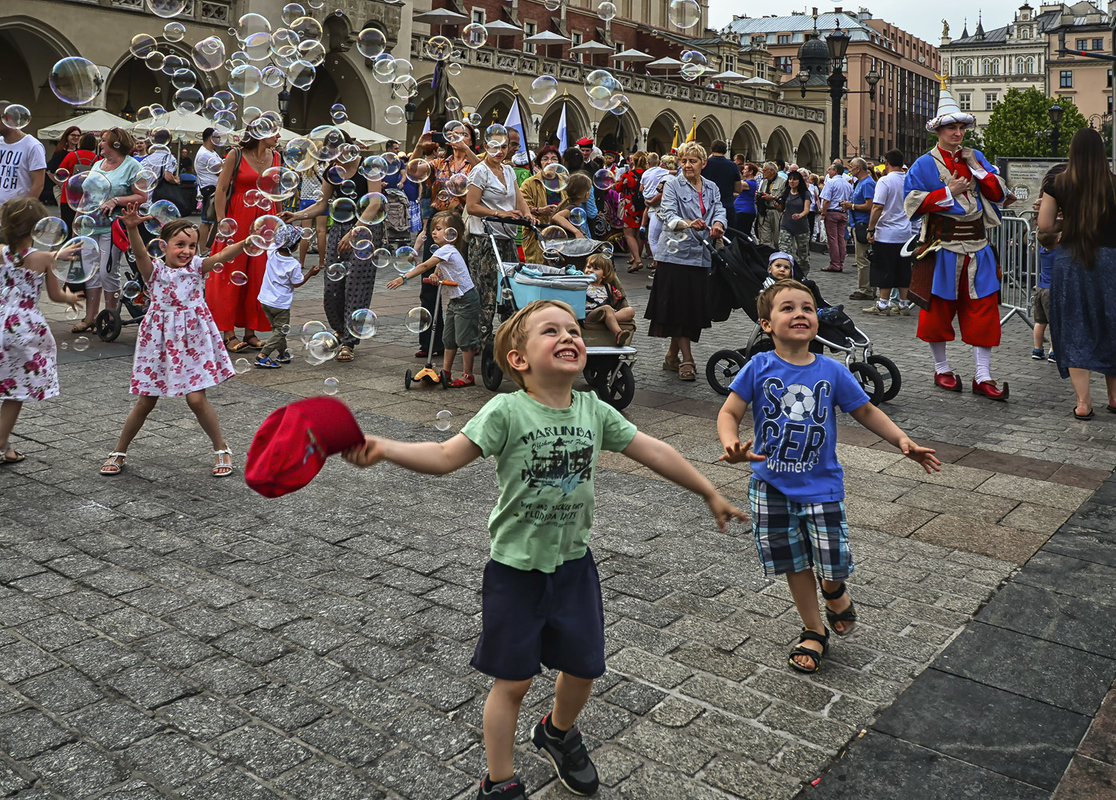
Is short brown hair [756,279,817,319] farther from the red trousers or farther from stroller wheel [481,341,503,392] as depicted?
the red trousers

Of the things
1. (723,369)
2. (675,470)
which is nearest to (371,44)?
(723,369)

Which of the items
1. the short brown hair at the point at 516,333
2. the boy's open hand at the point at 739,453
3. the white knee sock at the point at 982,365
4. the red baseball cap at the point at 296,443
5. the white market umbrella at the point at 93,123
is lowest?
the white knee sock at the point at 982,365

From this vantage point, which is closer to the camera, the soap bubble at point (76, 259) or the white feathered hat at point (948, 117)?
the soap bubble at point (76, 259)

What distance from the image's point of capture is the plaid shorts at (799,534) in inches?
137

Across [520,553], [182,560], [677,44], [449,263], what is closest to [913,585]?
[520,553]

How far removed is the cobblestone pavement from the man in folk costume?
1428 millimetres

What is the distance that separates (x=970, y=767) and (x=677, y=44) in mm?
61524

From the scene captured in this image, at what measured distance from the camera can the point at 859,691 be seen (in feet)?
11.1

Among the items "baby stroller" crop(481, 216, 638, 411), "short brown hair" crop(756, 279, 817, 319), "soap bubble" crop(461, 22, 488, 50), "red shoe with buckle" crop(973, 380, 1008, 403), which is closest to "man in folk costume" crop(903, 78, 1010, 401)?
"red shoe with buckle" crop(973, 380, 1008, 403)

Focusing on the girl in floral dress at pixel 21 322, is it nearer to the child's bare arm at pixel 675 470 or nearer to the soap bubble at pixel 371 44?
the soap bubble at pixel 371 44

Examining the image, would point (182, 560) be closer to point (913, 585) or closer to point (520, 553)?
point (520, 553)

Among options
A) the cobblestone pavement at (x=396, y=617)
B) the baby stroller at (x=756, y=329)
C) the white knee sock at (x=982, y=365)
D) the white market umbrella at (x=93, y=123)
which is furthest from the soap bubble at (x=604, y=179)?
the white market umbrella at (x=93, y=123)

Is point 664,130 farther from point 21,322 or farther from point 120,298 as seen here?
point 21,322

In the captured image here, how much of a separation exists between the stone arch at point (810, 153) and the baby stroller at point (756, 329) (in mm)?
56547
